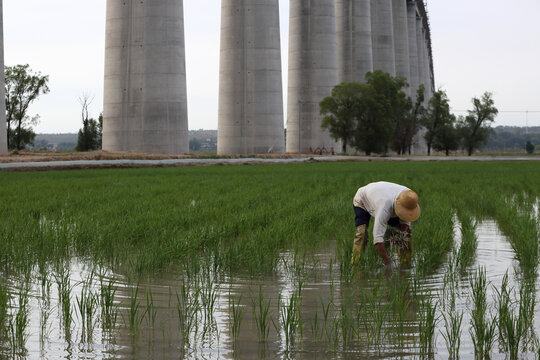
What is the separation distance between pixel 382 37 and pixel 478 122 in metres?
18.5

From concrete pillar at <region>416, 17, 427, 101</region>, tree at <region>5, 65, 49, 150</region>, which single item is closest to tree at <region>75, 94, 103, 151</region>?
tree at <region>5, 65, 49, 150</region>

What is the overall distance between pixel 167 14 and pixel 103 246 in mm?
40576

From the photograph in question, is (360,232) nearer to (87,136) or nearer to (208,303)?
(208,303)

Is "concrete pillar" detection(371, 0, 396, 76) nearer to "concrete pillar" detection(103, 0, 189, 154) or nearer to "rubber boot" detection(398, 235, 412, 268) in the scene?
"concrete pillar" detection(103, 0, 189, 154)

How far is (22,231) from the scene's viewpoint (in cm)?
986

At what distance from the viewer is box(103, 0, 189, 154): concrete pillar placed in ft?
156

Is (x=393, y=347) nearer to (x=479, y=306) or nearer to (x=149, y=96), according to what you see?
(x=479, y=306)

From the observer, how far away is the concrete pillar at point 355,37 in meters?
78.2

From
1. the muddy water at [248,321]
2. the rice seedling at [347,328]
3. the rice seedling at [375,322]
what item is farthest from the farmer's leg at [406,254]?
the rice seedling at [347,328]

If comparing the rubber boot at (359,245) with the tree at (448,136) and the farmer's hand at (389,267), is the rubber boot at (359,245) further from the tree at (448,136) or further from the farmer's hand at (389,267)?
the tree at (448,136)

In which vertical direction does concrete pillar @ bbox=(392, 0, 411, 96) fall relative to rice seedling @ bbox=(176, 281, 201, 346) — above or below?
above

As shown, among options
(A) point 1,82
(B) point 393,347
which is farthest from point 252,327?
(A) point 1,82

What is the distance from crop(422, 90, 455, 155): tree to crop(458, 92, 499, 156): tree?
3.12m

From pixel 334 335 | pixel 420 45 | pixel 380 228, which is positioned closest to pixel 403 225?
→ pixel 380 228
